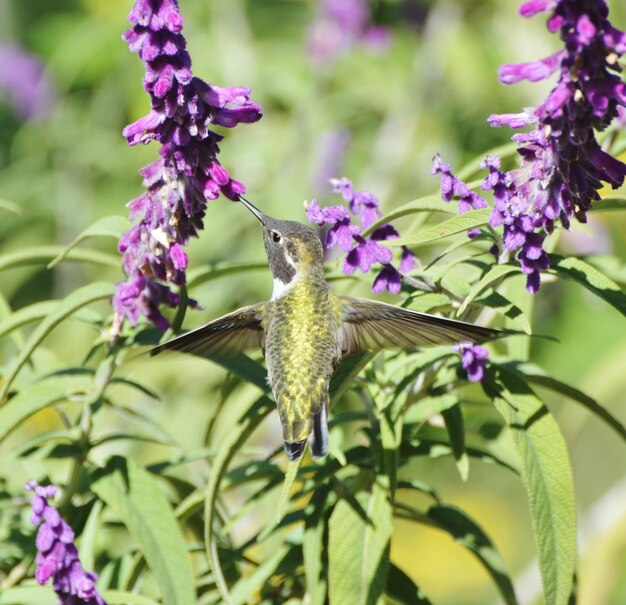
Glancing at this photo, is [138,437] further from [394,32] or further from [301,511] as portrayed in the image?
[394,32]

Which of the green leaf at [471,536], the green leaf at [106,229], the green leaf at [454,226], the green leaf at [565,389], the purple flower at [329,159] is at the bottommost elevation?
the green leaf at [471,536]

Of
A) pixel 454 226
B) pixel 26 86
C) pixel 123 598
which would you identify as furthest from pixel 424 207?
pixel 26 86

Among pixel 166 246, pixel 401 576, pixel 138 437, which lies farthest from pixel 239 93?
pixel 401 576

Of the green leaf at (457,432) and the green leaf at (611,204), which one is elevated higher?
the green leaf at (611,204)

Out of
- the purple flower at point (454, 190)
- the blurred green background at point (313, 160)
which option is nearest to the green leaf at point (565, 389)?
the purple flower at point (454, 190)

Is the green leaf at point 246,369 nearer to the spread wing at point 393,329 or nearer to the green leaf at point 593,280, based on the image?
the spread wing at point 393,329

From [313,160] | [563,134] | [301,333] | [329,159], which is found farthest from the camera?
[313,160]

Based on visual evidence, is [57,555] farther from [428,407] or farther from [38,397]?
[428,407]
